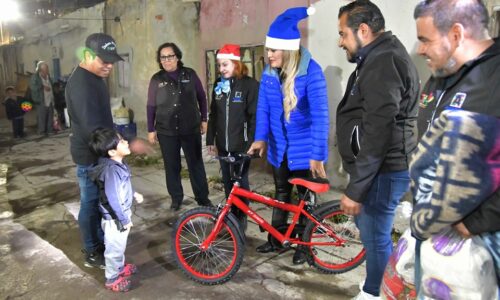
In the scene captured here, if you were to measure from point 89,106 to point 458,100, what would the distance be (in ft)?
8.79

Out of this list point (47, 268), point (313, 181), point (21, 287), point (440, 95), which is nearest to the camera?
point (440, 95)

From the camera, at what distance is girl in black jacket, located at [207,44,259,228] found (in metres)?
3.71

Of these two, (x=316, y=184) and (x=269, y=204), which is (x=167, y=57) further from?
(x=316, y=184)

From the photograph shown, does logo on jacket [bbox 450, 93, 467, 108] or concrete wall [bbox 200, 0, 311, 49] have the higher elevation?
concrete wall [bbox 200, 0, 311, 49]

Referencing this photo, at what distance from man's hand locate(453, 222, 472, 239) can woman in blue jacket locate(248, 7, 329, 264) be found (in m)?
1.68

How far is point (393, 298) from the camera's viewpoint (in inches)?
65.5

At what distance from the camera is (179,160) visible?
15.1ft

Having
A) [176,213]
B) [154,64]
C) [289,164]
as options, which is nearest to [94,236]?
[176,213]

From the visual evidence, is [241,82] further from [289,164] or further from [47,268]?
[47,268]

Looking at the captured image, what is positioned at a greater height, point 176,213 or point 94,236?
point 94,236

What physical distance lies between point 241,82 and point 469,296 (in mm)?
2850

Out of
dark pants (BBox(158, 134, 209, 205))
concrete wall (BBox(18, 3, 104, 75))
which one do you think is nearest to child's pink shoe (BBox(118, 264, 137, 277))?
dark pants (BBox(158, 134, 209, 205))

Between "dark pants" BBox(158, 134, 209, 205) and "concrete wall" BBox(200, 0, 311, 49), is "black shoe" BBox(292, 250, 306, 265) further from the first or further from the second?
"concrete wall" BBox(200, 0, 311, 49)

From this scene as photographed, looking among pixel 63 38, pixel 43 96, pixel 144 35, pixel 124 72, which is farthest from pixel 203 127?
pixel 63 38
